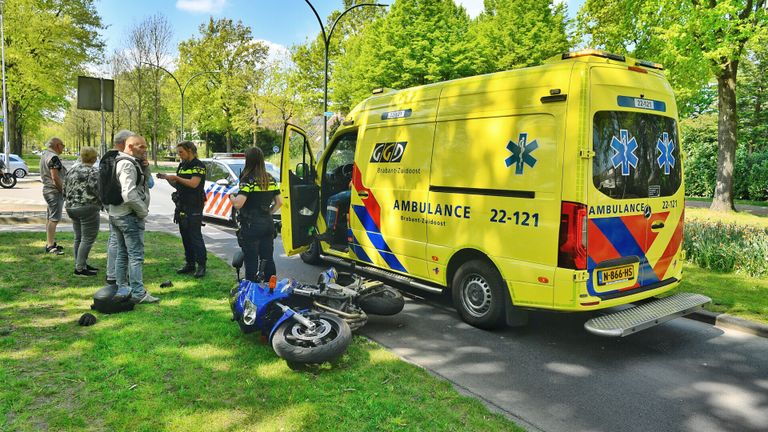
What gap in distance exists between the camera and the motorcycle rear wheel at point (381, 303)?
16.4 feet

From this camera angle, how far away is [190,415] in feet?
10.5

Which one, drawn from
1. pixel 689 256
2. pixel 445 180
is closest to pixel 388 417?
pixel 445 180

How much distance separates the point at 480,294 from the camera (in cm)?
519

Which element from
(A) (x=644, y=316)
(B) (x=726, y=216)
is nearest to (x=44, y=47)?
(B) (x=726, y=216)

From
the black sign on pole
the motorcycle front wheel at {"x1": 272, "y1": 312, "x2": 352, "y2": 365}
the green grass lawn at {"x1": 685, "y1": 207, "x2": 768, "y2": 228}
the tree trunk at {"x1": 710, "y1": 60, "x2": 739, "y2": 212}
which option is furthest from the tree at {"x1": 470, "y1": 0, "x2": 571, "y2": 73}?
the motorcycle front wheel at {"x1": 272, "y1": 312, "x2": 352, "y2": 365}

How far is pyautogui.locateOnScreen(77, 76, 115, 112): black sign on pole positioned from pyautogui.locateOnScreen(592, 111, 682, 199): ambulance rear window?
8826mm

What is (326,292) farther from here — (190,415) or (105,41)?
(105,41)

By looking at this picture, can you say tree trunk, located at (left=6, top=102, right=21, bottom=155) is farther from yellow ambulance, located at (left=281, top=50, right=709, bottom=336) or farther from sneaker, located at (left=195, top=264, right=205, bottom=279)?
yellow ambulance, located at (left=281, top=50, right=709, bottom=336)

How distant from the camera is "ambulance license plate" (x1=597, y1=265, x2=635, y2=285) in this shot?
14.6ft

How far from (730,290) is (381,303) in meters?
4.86

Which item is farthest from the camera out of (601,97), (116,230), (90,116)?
(90,116)

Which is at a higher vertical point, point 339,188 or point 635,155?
point 635,155

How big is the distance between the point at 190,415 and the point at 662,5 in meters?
16.3

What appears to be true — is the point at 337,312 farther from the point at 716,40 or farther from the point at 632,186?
the point at 716,40
